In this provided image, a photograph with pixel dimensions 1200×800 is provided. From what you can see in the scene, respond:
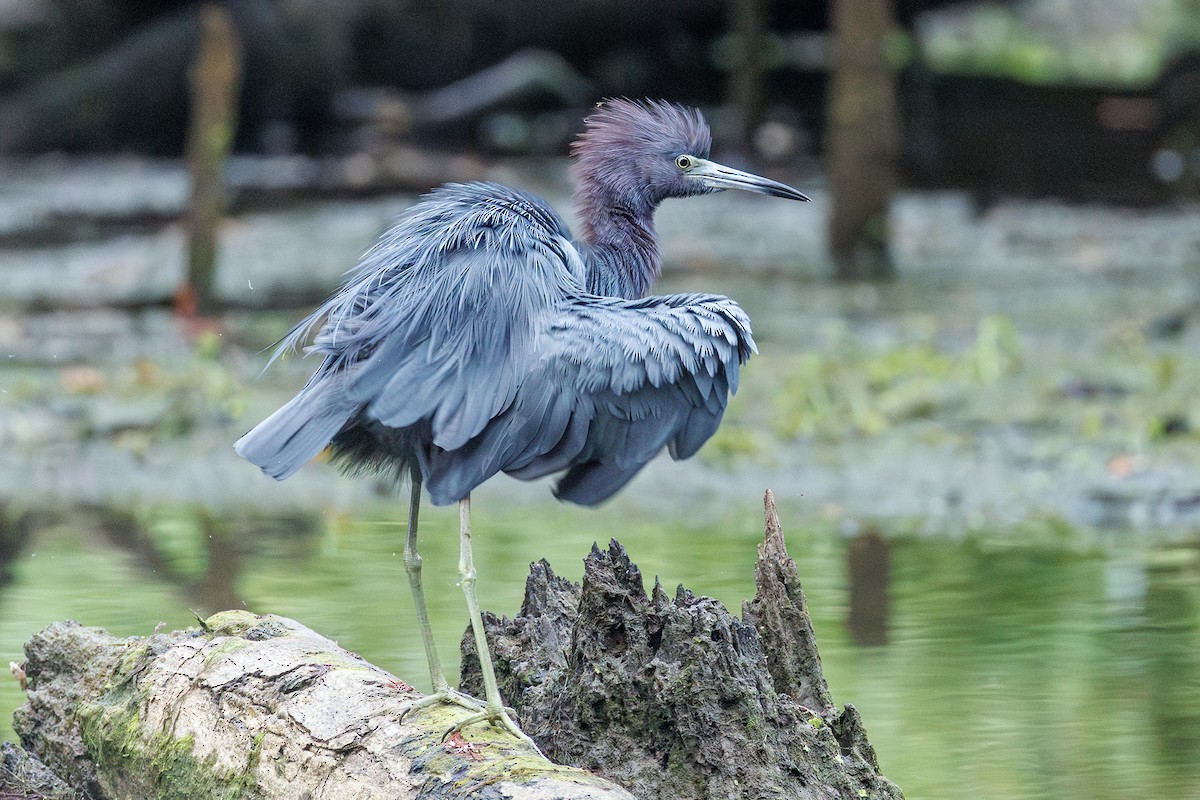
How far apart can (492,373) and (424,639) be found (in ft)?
2.30

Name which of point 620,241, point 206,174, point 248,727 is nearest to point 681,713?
point 248,727

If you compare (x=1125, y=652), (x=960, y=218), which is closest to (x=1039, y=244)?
(x=960, y=218)

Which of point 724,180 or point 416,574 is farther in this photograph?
point 724,180

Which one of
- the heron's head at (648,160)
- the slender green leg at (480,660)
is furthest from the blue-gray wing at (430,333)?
the heron's head at (648,160)

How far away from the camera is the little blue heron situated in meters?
4.07

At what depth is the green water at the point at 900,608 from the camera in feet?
17.7

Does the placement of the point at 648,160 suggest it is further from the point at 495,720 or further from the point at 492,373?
the point at 495,720

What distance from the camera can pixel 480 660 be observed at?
4.05 metres

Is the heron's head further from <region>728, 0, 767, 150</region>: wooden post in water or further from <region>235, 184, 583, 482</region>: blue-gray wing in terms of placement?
<region>728, 0, 767, 150</region>: wooden post in water

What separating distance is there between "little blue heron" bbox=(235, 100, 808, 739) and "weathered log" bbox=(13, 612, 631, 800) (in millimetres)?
212

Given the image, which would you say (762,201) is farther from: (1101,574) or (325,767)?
(325,767)

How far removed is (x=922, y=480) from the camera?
853 centimetres

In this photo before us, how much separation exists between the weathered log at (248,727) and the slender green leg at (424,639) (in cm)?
4

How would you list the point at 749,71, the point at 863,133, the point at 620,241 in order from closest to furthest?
the point at 620,241
the point at 863,133
the point at 749,71
